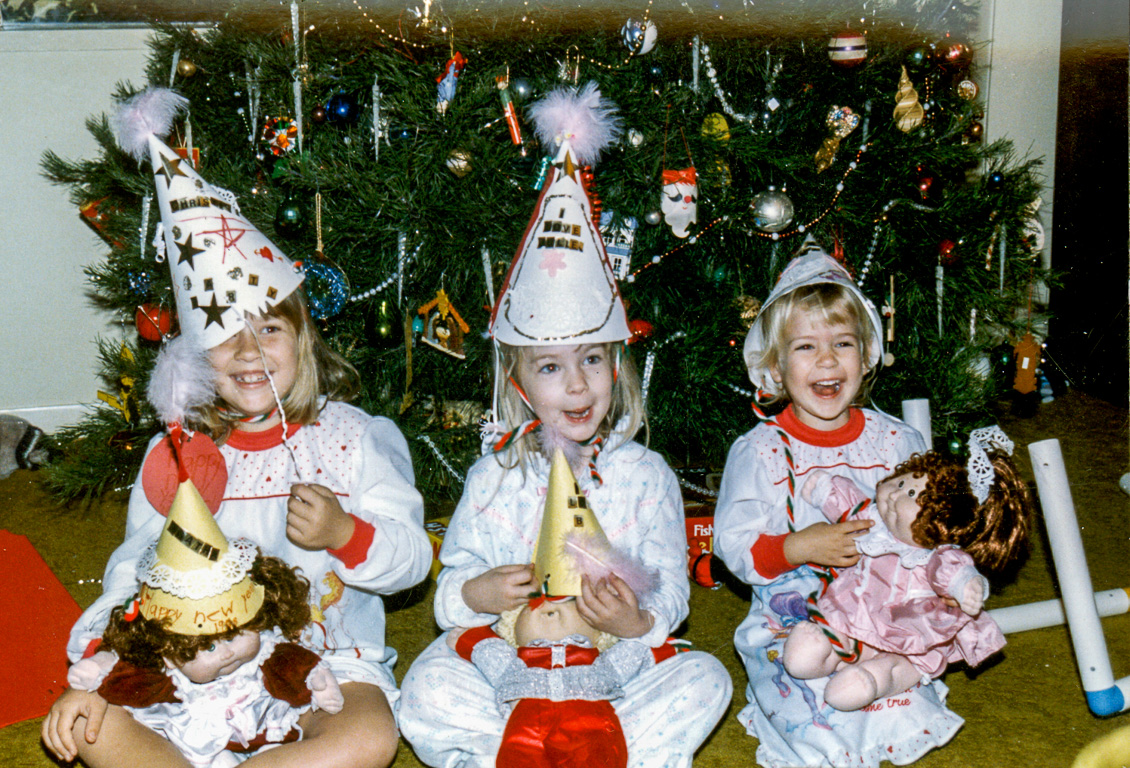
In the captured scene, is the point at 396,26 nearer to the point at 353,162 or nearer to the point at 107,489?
the point at 353,162

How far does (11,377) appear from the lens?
3.29m

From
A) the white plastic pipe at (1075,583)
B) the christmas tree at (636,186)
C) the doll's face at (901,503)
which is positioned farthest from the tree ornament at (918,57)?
the doll's face at (901,503)

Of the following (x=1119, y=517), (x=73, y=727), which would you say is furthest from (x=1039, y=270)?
(x=73, y=727)


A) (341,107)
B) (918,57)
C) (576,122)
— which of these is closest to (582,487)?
(576,122)

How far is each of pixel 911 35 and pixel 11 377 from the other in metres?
2.97

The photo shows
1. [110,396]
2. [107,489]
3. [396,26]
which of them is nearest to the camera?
[396,26]

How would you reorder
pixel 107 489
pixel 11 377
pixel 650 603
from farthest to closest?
pixel 11 377 < pixel 107 489 < pixel 650 603

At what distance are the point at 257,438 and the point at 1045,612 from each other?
5.30 ft

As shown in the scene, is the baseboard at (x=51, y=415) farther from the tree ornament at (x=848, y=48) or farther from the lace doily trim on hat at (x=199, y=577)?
the tree ornament at (x=848, y=48)

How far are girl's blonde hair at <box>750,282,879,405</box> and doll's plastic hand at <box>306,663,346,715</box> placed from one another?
3.26 ft

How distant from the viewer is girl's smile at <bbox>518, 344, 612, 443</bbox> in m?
1.72

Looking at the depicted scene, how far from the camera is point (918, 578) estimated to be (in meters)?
1.58

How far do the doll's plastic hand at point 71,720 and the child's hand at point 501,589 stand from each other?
1.94 ft

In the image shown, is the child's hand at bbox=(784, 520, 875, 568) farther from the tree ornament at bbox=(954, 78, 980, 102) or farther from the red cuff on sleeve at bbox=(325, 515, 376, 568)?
the tree ornament at bbox=(954, 78, 980, 102)
